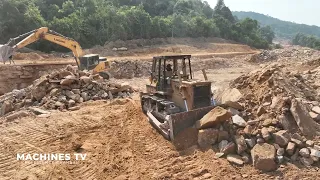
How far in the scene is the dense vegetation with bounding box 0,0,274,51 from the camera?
26641mm

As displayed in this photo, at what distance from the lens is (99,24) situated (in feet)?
107

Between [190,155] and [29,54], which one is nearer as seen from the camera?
[190,155]

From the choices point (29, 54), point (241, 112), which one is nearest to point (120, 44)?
point (29, 54)

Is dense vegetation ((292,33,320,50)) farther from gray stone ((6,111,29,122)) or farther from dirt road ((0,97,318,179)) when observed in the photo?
gray stone ((6,111,29,122))

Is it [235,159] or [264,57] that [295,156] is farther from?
[264,57]

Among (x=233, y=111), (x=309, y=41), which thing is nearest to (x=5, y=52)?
(x=233, y=111)

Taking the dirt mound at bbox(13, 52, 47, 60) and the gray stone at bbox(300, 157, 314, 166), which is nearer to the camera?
the gray stone at bbox(300, 157, 314, 166)

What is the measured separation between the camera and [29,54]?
22.9 m

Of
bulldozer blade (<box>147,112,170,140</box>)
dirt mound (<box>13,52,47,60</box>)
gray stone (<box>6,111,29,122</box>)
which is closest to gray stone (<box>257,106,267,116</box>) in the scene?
bulldozer blade (<box>147,112,170,140</box>)

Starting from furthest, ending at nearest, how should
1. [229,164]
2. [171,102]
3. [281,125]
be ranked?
[171,102]
[281,125]
[229,164]

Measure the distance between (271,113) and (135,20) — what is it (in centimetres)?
3051

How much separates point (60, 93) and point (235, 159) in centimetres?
764

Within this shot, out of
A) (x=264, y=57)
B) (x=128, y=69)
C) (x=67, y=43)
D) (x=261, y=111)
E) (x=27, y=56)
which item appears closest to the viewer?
(x=261, y=111)

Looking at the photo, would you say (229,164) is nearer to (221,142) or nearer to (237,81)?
(221,142)
